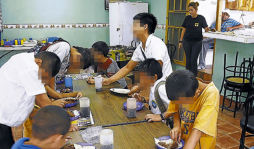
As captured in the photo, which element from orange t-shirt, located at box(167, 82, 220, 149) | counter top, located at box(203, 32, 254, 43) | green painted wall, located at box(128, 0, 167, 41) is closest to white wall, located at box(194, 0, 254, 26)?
green painted wall, located at box(128, 0, 167, 41)

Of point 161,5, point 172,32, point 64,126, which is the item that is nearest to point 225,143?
point 64,126

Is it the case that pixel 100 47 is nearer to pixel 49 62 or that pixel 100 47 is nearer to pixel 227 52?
pixel 49 62

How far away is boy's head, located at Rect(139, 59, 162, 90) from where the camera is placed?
2066mm

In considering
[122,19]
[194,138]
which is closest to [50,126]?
[194,138]

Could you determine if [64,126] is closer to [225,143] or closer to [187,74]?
[187,74]

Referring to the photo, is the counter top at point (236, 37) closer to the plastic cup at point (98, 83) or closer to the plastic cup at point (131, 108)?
the plastic cup at point (98, 83)

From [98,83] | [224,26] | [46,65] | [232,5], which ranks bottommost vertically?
[98,83]

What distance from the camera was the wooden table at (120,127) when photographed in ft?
5.26

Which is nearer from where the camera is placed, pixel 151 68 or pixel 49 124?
pixel 49 124

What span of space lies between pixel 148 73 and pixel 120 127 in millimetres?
538

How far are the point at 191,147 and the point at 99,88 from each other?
146 centimetres

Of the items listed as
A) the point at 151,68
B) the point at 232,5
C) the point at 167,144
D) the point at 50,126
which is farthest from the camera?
the point at 232,5

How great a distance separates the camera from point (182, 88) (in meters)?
1.43

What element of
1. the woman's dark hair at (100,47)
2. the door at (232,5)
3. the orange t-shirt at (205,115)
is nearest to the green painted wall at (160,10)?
the door at (232,5)
